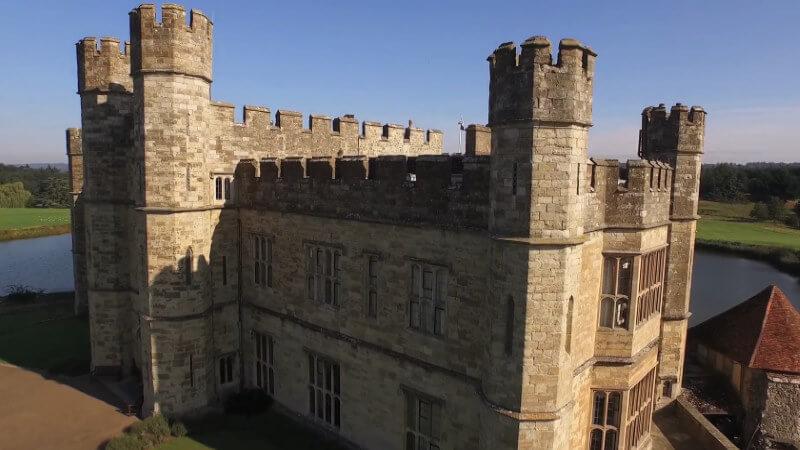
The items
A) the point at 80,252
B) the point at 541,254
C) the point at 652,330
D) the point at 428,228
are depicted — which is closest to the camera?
the point at 541,254

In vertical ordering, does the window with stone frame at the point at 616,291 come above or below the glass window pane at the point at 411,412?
above

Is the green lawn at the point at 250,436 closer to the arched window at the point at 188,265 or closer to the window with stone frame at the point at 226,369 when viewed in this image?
the window with stone frame at the point at 226,369

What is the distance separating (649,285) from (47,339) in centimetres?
2166

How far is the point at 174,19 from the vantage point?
12.3 metres

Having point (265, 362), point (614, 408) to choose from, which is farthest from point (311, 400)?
point (614, 408)

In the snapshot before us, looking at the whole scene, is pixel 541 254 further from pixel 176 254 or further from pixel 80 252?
pixel 80 252

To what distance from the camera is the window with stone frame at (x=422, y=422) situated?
10.3 metres

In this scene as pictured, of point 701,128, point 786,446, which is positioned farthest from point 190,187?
point 786,446

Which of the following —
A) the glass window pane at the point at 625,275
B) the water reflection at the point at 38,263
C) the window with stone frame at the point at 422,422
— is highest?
the glass window pane at the point at 625,275

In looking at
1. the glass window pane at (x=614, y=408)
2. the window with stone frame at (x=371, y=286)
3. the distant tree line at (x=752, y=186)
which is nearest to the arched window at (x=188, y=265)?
the window with stone frame at (x=371, y=286)

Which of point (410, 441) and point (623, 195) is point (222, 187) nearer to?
point (410, 441)

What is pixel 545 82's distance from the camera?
7.43 meters

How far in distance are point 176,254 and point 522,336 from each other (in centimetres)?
936

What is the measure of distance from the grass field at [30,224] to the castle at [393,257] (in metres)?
54.1
